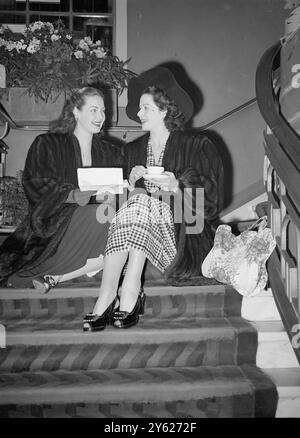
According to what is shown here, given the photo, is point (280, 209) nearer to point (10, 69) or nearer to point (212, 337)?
point (212, 337)

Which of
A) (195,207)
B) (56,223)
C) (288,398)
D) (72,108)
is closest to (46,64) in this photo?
(72,108)

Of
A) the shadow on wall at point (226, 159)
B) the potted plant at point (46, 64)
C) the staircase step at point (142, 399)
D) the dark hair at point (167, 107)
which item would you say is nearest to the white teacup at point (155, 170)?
the dark hair at point (167, 107)

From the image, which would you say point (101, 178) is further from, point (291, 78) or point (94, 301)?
point (291, 78)

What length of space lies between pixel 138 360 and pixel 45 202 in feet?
2.71

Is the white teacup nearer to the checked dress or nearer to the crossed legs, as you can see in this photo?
the checked dress

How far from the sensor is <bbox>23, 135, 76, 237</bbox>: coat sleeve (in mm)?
2092

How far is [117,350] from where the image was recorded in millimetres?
1760

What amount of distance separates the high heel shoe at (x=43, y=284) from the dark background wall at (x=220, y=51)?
1.96 metres

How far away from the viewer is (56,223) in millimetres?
2096

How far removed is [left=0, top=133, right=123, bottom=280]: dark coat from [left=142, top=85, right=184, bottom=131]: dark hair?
15.6 inches

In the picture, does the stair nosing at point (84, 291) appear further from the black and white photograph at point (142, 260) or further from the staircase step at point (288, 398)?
the staircase step at point (288, 398)

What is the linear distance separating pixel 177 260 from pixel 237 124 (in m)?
1.99

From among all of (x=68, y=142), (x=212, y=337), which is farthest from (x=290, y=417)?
(x=68, y=142)

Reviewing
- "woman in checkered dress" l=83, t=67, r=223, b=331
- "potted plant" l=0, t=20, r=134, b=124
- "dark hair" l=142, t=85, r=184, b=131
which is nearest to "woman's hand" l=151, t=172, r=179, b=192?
"woman in checkered dress" l=83, t=67, r=223, b=331
